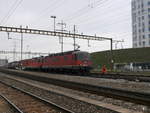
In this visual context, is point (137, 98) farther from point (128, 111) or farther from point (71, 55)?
point (71, 55)

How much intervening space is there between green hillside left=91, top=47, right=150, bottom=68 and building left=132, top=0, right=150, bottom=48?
33.0m

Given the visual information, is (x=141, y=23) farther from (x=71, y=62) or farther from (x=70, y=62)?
(x=71, y=62)

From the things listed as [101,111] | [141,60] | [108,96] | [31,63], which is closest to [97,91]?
[108,96]

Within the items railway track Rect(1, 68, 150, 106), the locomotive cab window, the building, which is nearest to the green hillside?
the locomotive cab window

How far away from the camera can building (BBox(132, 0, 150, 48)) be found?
321 feet

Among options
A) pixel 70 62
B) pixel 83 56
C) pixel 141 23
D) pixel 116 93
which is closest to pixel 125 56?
pixel 83 56

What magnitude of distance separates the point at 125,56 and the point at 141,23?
43.1 m

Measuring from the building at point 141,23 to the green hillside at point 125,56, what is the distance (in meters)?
33.0

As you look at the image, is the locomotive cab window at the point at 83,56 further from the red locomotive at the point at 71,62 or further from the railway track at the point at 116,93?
the railway track at the point at 116,93

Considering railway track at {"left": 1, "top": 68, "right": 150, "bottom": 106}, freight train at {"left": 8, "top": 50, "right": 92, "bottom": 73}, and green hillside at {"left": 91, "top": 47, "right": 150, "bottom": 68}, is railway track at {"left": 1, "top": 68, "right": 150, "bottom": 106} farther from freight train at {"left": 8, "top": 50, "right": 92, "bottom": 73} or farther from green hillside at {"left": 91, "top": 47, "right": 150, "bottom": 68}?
green hillside at {"left": 91, "top": 47, "right": 150, "bottom": 68}

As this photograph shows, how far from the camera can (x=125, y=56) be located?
63.0 meters

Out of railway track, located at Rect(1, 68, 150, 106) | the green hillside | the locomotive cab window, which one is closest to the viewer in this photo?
railway track, located at Rect(1, 68, 150, 106)

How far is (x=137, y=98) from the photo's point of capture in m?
11.9

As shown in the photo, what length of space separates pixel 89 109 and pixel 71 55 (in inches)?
992
